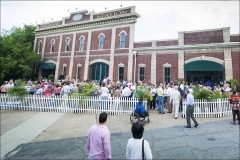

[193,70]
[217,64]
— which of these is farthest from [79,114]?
[217,64]

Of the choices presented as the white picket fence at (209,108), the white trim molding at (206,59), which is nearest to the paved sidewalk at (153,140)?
the white picket fence at (209,108)

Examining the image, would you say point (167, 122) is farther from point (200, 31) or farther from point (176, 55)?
point (200, 31)

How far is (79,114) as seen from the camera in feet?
30.7

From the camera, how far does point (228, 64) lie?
599 inches

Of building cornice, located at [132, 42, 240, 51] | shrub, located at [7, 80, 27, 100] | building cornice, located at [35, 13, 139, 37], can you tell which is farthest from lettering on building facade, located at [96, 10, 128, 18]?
shrub, located at [7, 80, 27, 100]

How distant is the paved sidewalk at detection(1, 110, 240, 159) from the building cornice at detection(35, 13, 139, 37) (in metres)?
15.8

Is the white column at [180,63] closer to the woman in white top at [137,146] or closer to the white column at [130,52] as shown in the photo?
the white column at [130,52]

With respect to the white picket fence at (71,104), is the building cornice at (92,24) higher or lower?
higher

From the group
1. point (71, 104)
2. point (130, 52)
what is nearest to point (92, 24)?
point (130, 52)

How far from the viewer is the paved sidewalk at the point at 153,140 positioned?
4.43m

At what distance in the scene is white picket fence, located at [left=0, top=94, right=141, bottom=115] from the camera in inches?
364

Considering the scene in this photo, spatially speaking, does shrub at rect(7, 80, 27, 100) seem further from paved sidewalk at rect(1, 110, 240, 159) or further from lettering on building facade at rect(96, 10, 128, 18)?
lettering on building facade at rect(96, 10, 128, 18)

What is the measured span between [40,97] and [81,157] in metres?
7.60

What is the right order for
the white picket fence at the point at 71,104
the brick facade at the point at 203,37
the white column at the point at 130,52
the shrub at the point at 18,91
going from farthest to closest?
the white column at the point at 130,52 → the brick facade at the point at 203,37 → the shrub at the point at 18,91 → the white picket fence at the point at 71,104
